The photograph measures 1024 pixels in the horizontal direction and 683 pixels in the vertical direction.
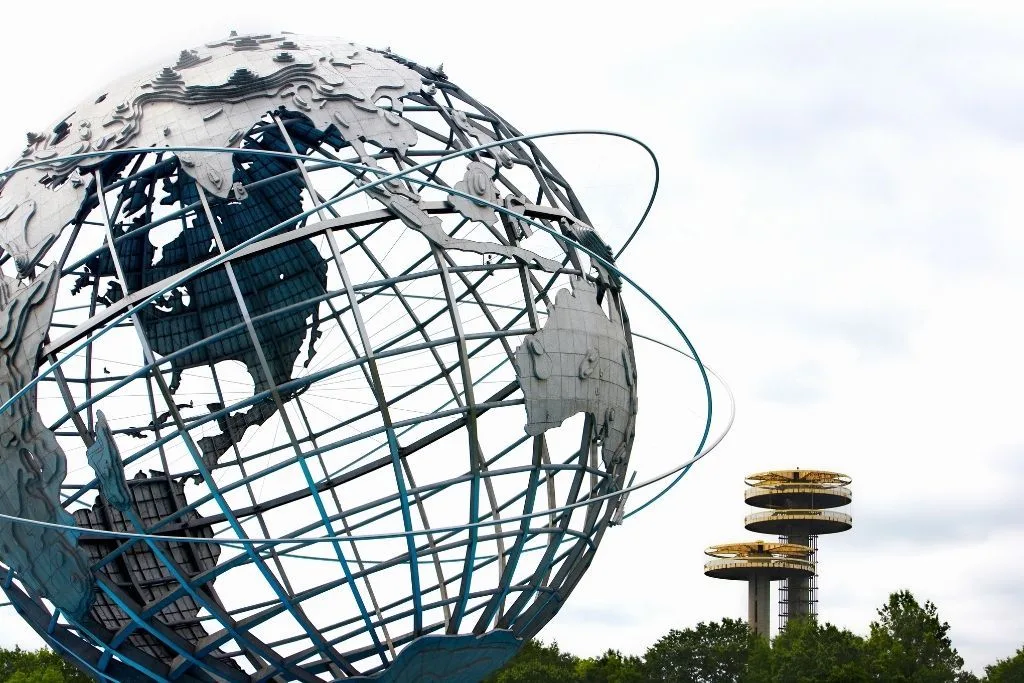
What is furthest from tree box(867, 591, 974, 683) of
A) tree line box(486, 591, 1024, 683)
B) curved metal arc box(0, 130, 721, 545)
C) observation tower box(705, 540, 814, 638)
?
curved metal arc box(0, 130, 721, 545)

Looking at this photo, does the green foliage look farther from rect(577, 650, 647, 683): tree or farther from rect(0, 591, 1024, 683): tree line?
rect(577, 650, 647, 683): tree

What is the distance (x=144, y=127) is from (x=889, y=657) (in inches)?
1050

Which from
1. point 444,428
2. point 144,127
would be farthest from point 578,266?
point 144,127

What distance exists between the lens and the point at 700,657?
1687 inches

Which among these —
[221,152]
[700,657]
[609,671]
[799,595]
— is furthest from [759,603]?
[221,152]

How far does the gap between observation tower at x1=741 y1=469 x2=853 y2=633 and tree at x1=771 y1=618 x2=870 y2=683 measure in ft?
60.2

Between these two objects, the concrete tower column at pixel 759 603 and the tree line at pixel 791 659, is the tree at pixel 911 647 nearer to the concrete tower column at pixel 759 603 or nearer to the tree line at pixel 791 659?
the tree line at pixel 791 659

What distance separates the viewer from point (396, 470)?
12.9 meters

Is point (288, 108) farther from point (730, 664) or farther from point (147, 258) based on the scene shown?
point (730, 664)

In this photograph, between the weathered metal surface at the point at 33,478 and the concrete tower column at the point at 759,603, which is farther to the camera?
the concrete tower column at the point at 759,603

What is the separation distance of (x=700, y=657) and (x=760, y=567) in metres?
15.4

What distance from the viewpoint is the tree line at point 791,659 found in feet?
120

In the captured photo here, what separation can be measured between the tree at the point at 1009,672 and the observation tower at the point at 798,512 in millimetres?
21898

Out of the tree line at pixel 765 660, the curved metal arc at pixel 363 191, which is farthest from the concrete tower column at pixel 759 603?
the curved metal arc at pixel 363 191
